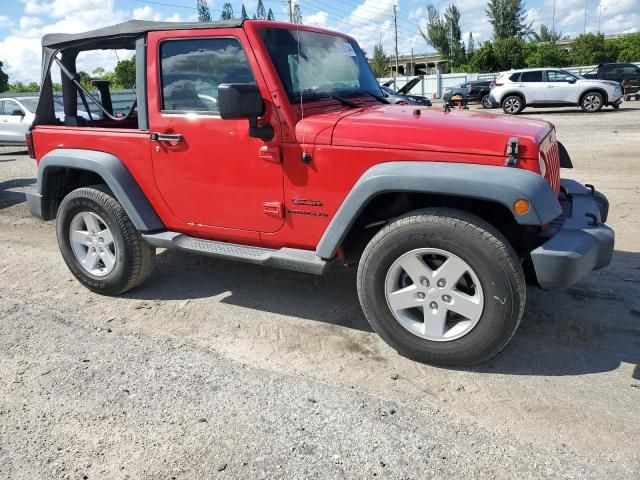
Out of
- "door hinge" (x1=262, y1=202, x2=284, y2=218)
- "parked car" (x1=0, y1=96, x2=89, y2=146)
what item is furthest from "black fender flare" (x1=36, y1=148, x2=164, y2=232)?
"parked car" (x1=0, y1=96, x2=89, y2=146)

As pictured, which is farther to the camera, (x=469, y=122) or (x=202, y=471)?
(x=469, y=122)

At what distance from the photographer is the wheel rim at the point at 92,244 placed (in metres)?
4.41

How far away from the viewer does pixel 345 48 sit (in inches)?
171

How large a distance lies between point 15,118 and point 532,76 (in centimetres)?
1773

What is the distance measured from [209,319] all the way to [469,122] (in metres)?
2.24

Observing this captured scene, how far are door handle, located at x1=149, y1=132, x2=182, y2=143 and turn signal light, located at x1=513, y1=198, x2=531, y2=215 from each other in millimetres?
2263

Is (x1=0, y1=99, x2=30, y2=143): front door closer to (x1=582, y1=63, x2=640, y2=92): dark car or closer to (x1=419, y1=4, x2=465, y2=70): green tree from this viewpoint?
(x1=582, y1=63, x2=640, y2=92): dark car

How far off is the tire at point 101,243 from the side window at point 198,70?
3.16ft

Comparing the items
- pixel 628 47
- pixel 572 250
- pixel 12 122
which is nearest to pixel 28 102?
pixel 12 122

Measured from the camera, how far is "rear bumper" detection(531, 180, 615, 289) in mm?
2873

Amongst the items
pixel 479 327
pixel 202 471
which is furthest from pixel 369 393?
pixel 202 471

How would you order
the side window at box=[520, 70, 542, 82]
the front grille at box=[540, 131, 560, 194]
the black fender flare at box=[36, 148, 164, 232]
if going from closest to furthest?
the front grille at box=[540, 131, 560, 194]
the black fender flare at box=[36, 148, 164, 232]
the side window at box=[520, 70, 542, 82]

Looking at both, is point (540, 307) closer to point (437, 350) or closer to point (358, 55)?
point (437, 350)

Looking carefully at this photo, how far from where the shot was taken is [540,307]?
396 centimetres
